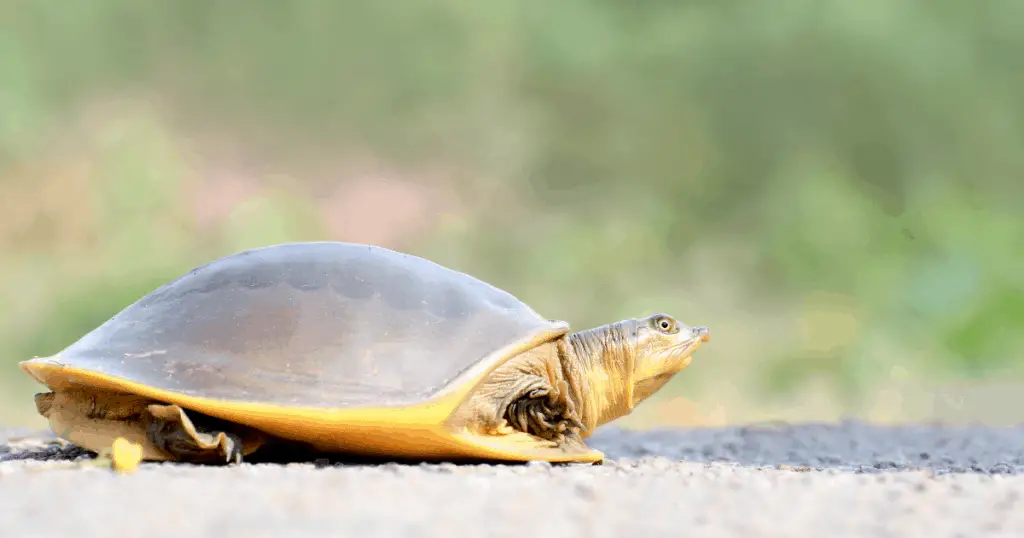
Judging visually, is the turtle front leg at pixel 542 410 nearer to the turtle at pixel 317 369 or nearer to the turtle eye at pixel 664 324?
the turtle at pixel 317 369

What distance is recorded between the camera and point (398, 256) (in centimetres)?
364

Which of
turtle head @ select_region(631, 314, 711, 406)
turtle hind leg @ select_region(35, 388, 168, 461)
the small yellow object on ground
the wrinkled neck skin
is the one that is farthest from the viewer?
turtle head @ select_region(631, 314, 711, 406)

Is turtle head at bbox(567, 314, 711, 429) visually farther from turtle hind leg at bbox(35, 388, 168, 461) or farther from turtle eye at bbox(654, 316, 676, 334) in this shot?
turtle hind leg at bbox(35, 388, 168, 461)

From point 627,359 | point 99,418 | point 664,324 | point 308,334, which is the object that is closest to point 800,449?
point 664,324

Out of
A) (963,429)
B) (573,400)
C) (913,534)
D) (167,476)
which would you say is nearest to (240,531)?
(167,476)

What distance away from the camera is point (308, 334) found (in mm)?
3182

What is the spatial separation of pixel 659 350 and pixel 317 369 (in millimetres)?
1514

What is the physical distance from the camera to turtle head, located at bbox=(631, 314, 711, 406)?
4027 mm

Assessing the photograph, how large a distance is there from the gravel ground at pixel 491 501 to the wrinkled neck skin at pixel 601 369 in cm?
45

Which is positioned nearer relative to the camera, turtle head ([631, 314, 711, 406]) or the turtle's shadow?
the turtle's shadow

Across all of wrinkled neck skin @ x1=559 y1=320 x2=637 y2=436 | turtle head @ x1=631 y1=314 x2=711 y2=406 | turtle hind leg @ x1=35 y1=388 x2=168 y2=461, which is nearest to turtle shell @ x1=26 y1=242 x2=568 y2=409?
turtle hind leg @ x1=35 y1=388 x2=168 y2=461

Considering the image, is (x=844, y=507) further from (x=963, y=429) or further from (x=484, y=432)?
(x=963, y=429)

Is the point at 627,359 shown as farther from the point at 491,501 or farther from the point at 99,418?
the point at 99,418

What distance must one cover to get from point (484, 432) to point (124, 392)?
1158mm
